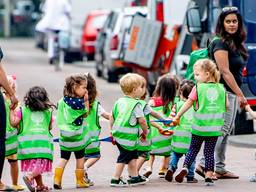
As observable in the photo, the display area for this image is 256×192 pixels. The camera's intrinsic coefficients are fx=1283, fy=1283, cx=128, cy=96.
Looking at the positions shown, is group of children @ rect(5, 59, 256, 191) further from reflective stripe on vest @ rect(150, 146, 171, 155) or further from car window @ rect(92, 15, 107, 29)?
car window @ rect(92, 15, 107, 29)

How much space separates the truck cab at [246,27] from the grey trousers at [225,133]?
145 inches

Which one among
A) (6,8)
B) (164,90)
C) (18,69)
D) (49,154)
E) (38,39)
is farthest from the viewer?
(6,8)

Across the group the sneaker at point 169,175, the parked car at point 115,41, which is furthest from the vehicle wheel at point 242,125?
the parked car at point 115,41

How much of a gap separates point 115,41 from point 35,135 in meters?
18.2

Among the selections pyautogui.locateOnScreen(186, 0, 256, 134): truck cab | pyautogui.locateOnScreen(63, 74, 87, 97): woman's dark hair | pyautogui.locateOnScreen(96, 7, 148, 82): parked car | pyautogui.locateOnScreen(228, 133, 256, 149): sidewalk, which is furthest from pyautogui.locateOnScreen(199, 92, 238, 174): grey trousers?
pyautogui.locateOnScreen(96, 7, 148, 82): parked car

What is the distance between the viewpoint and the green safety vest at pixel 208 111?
13.0m

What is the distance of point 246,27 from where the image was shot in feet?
60.2

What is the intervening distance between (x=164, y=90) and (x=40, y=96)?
169 centimetres

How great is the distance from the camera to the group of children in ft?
41.2

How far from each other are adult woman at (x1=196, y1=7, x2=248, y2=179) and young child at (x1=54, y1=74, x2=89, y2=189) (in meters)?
1.49

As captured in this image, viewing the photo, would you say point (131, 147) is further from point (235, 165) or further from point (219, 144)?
point (235, 165)

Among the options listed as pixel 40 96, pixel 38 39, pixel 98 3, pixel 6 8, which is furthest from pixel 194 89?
pixel 6 8

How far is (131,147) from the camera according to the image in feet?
42.5

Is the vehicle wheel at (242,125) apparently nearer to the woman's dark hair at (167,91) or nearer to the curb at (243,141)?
the curb at (243,141)
